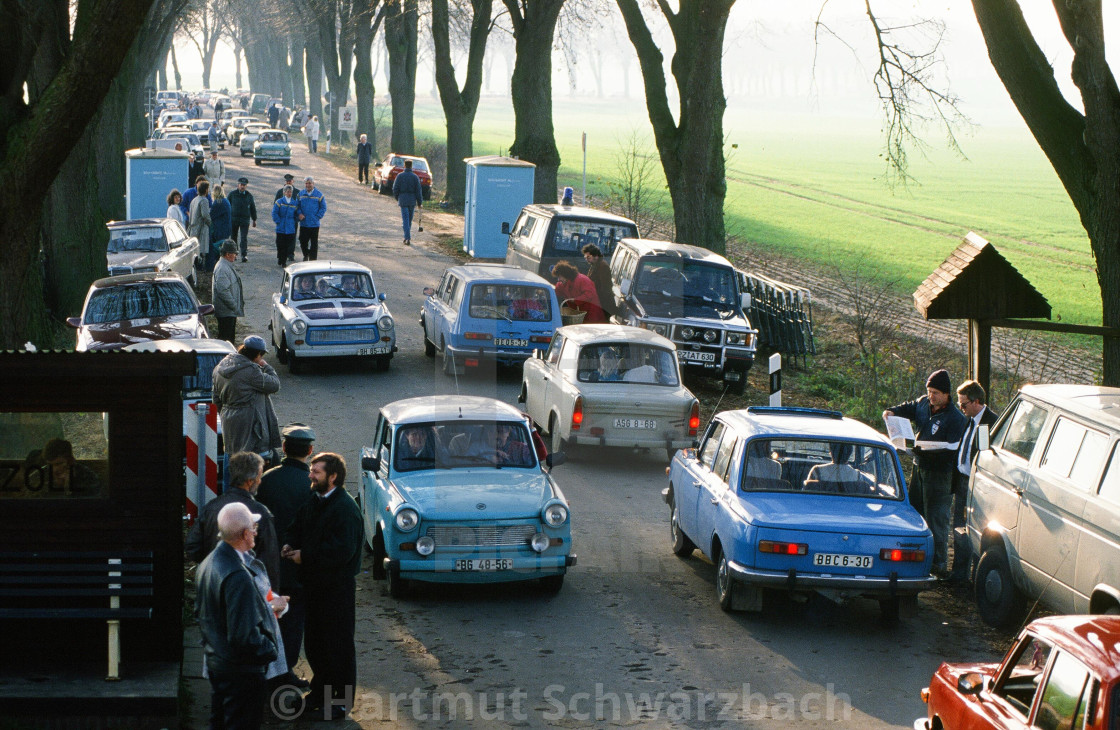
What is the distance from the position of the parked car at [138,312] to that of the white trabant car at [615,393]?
17.0 feet

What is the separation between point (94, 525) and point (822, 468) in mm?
5862

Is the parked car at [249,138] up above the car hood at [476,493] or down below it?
above

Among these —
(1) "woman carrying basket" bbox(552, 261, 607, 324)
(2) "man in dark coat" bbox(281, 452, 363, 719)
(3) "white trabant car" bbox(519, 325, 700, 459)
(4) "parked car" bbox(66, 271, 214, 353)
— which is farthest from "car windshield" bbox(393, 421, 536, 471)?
(1) "woman carrying basket" bbox(552, 261, 607, 324)

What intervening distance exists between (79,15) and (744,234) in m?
41.8

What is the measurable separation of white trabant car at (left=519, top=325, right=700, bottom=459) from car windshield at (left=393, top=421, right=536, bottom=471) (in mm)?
3725

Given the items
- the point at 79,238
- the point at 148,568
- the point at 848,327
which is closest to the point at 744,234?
the point at 848,327

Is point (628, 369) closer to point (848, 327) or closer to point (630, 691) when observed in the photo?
point (630, 691)

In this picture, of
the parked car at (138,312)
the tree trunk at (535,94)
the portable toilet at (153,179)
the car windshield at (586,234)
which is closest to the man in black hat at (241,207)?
the portable toilet at (153,179)

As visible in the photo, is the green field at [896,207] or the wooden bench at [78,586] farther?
the green field at [896,207]

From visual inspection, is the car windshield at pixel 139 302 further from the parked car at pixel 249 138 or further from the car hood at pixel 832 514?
the parked car at pixel 249 138

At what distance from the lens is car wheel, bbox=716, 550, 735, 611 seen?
34.4ft

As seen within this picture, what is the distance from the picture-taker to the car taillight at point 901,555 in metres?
10.1

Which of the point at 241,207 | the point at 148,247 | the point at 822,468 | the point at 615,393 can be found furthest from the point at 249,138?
the point at 822,468

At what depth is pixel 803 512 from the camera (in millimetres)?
10258
